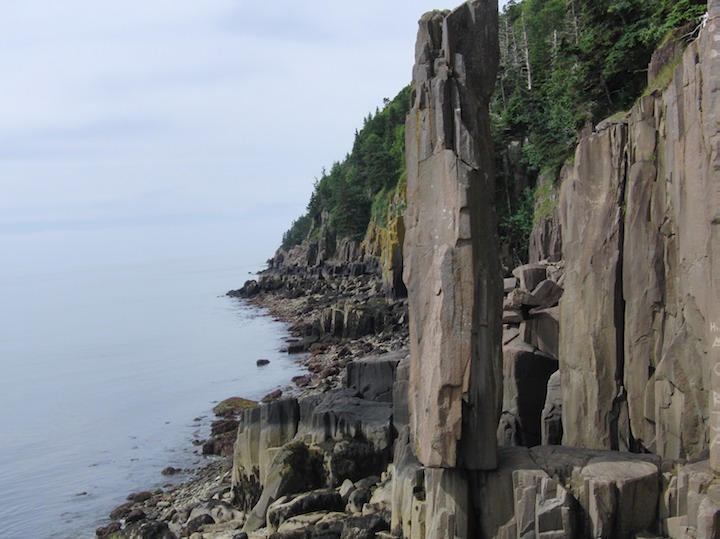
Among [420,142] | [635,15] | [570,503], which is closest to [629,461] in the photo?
[570,503]

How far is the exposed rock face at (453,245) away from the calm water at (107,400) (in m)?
14.7

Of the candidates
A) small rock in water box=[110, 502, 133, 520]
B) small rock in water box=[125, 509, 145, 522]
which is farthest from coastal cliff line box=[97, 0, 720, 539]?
small rock in water box=[110, 502, 133, 520]

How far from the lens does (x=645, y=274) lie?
12.6 metres

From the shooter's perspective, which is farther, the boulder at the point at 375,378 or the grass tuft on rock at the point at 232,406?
the grass tuft on rock at the point at 232,406

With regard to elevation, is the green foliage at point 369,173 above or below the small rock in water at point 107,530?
above

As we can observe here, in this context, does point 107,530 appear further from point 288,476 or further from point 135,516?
point 288,476

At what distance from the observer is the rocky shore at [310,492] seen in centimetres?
1527

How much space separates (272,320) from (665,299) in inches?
2311

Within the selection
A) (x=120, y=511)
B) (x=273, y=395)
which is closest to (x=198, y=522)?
(x=120, y=511)

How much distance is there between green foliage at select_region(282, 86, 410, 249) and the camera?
276 feet

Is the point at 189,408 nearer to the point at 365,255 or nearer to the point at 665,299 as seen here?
the point at 665,299

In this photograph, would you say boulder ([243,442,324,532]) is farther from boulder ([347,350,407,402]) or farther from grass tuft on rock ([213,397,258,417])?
grass tuft on rock ([213,397,258,417])

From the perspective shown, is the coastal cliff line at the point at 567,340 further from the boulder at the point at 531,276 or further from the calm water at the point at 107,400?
the calm water at the point at 107,400

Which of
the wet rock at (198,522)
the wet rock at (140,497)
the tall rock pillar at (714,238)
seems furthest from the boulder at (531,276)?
the wet rock at (140,497)
